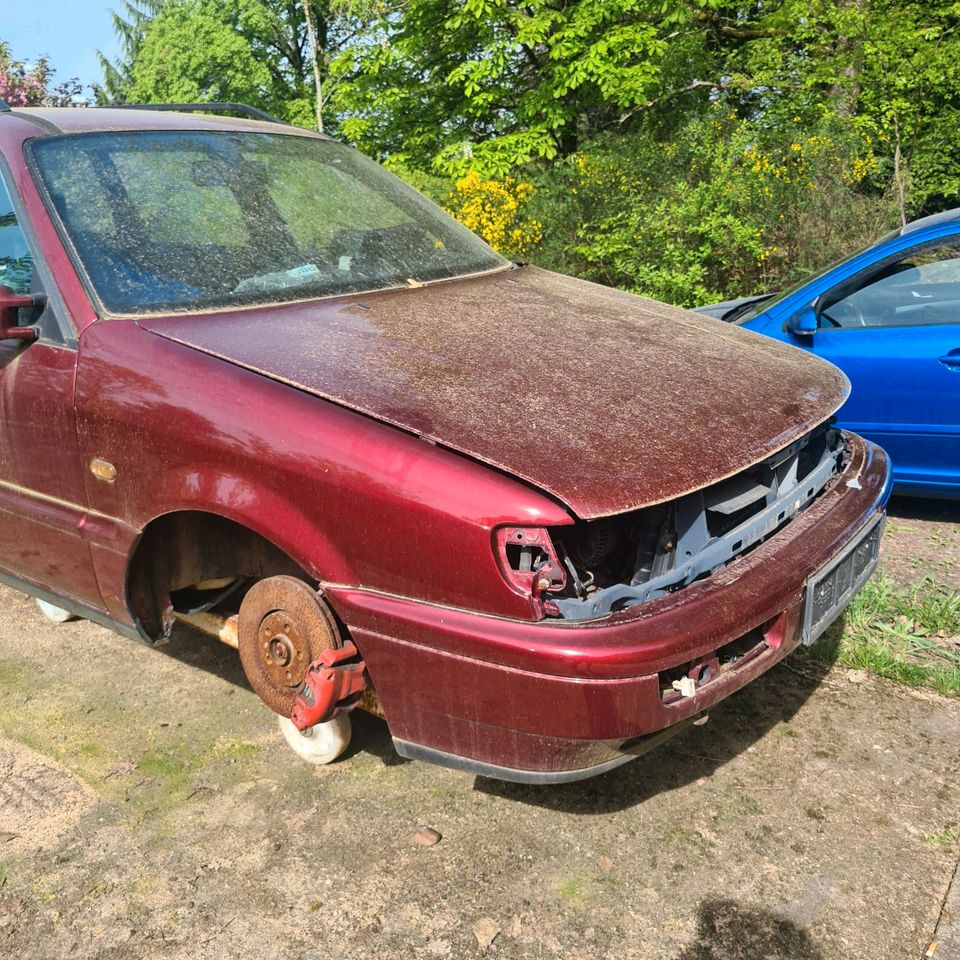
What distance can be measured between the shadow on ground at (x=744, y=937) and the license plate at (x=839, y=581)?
27.7 inches

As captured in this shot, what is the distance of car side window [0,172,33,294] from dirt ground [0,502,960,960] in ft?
4.67

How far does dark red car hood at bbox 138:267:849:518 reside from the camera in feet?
7.60

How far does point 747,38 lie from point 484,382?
1534 centimetres

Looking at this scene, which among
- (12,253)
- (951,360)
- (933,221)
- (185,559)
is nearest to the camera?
(185,559)

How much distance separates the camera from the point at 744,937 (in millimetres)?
2281

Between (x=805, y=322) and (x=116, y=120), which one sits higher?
(x=116, y=120)

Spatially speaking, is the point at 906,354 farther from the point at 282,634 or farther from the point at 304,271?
the point at 282,634

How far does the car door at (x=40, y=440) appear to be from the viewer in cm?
293

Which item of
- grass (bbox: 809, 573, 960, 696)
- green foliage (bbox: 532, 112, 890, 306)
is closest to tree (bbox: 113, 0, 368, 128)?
green foliage (bbox: 532, 112, 890, 306)

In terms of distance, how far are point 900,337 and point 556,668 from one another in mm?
3155

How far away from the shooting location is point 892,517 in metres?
4.93

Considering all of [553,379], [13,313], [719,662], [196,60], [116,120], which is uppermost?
[196,60]

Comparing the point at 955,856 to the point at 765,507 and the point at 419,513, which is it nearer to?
the point at 765,507

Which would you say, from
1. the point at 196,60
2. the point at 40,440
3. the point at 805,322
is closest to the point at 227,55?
the point at 196,60
